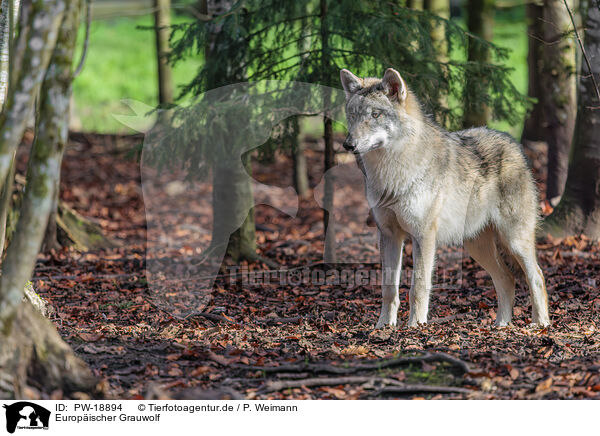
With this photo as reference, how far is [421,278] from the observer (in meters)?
6.28

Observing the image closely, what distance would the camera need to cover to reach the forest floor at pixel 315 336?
4590 millimetres

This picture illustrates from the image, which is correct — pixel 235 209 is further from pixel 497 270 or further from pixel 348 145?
pixel 497 270

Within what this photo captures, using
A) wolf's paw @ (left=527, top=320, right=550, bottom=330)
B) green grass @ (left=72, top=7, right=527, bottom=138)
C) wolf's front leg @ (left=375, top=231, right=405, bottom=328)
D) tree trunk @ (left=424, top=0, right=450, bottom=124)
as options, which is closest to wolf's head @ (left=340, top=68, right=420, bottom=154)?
wolf's front leg @ (left=375, top=231, right=405, bottom=328)

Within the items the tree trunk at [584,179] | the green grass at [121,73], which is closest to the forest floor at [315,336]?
the tree trunk at [584,179]

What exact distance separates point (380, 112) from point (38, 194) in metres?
3.19

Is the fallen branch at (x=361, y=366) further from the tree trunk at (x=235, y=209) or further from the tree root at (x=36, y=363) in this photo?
the tree trunk at (x=235, y=209)

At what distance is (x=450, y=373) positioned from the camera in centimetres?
477

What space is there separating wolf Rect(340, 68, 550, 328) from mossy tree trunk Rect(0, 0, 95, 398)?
8.39 ft

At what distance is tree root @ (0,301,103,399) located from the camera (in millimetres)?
4074

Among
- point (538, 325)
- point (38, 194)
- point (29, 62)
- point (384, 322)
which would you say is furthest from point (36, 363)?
point (538, 325)

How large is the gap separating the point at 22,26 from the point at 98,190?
10287mm

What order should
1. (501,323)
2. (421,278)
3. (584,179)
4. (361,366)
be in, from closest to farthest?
(361,366) < (421,278) < (501,323) < (584,179)

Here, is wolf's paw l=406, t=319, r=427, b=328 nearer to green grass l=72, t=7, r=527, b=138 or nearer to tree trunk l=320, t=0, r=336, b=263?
tree trunk l=320, t=0, r=336, b=263

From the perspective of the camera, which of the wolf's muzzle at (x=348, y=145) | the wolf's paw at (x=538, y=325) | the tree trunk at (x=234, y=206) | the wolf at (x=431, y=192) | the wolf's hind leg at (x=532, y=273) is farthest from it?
the tree trunk at (x=234, y=206)
